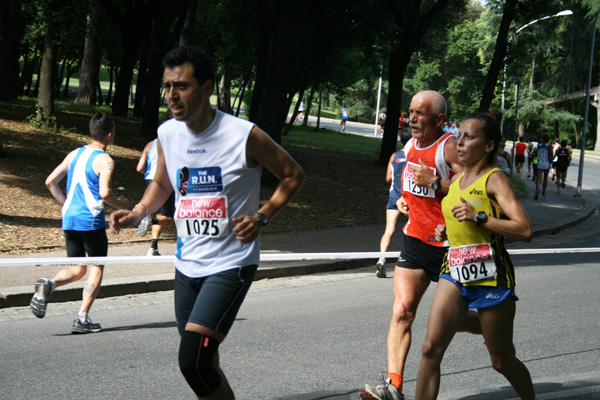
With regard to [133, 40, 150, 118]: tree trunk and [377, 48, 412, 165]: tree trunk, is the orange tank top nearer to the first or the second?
[377, 48, 412, 165]: tree trunk

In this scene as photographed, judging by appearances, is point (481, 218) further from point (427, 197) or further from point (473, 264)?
point (427, 197)

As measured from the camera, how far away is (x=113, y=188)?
14852mm

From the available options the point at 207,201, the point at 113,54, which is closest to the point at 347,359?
the point at 207,201

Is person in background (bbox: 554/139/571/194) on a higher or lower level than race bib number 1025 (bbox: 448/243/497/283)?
higher

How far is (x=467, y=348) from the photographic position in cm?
652

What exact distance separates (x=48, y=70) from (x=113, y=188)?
200 inches

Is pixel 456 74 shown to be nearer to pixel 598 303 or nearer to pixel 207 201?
pixel 598 303

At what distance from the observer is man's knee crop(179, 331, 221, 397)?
3422 mm

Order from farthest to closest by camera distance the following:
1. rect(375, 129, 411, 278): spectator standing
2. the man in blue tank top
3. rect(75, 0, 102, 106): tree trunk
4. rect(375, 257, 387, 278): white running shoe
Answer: rect(75, 0, 102, 106): tree trunk
rect(375, 257, 387, 278): white running shoe
rect(375, 129, 411, 278): spectator standing
the man in blue tank top

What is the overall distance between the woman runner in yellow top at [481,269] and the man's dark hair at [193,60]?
1536 millimetres

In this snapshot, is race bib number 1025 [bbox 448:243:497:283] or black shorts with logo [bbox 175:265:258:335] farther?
race bib number 1025 [bbox 448:243:497:283]

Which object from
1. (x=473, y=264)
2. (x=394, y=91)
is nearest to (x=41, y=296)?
(x=473, y=264)

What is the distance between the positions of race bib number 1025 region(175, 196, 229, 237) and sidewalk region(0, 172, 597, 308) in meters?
4.80

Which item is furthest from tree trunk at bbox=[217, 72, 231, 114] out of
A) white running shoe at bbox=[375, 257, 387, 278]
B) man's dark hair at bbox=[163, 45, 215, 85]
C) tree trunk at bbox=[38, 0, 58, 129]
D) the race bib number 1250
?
man's dark hair at bbox=[163, 45, 215, 85]
